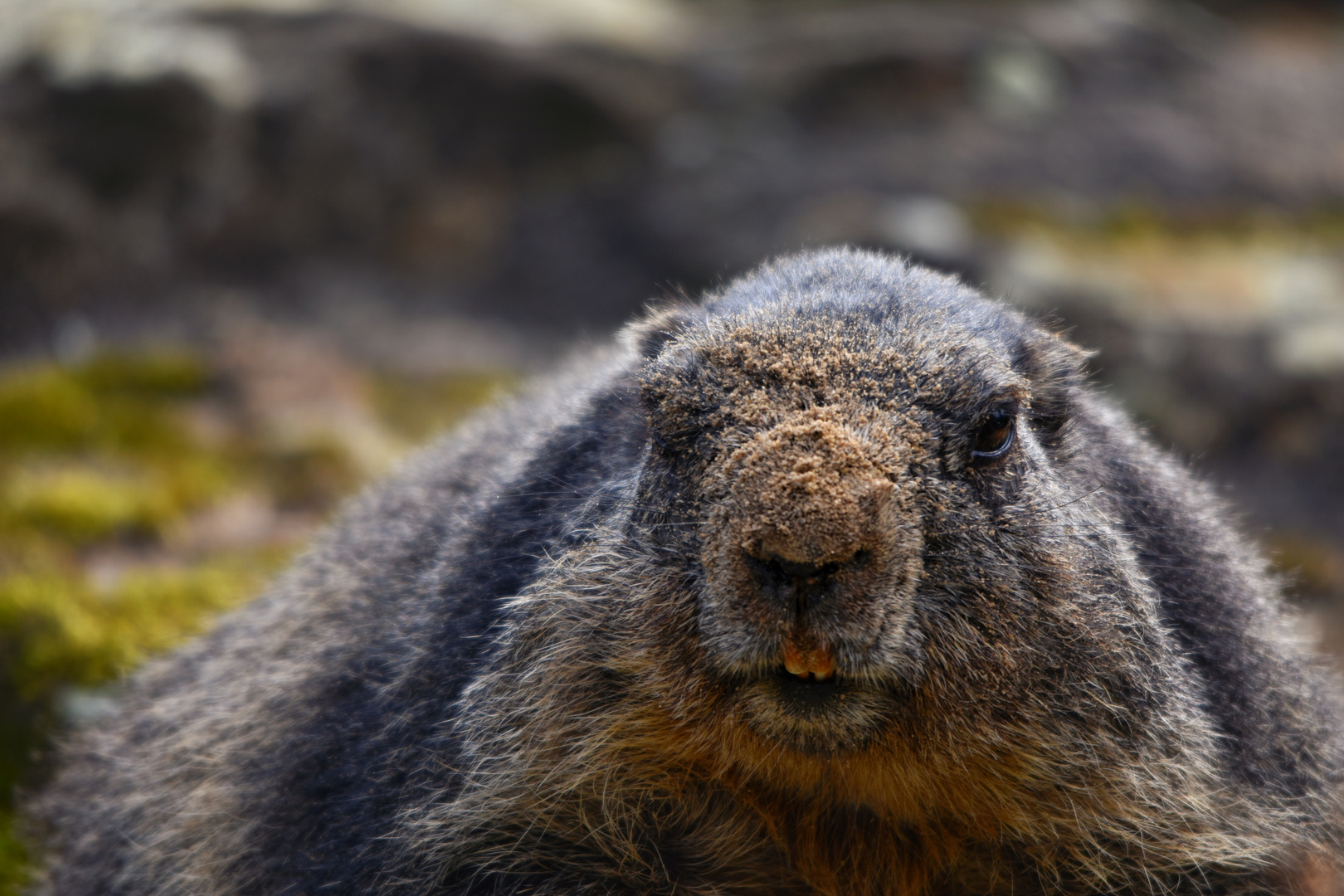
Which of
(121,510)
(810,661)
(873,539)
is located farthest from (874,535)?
(121,510)

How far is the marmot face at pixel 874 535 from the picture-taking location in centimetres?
351

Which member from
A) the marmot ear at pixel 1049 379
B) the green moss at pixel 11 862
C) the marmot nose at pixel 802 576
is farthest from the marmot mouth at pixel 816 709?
the green moss at pixel 11 862

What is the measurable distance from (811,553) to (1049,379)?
5.24 ft

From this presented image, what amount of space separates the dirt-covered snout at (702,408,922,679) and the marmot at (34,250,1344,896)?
0.01 m

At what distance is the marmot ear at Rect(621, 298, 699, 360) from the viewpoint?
463 cm

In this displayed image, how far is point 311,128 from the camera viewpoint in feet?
50.7

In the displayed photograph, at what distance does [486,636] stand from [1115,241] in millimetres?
12409

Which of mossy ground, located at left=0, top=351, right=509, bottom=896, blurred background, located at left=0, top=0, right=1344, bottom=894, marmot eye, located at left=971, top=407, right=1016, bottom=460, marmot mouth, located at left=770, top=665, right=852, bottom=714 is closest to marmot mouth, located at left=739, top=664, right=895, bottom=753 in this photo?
marmot mouth, located at left=770, top=665, right=852, bottom=714

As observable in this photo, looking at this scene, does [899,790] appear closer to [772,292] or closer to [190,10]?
[772,292]

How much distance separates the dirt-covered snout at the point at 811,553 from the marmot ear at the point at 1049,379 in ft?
3.32

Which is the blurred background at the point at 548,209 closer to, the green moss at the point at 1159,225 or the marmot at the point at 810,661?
the green moss at the point at 1159,225

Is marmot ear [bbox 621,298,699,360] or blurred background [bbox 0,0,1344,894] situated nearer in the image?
marmot ear [bbox 621,298,699,360]

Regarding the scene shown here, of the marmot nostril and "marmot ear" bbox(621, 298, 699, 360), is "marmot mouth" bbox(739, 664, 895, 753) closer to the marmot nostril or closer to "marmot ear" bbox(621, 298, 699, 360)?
the marmot nostril

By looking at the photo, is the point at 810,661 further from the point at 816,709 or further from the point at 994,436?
the point at 994,436
